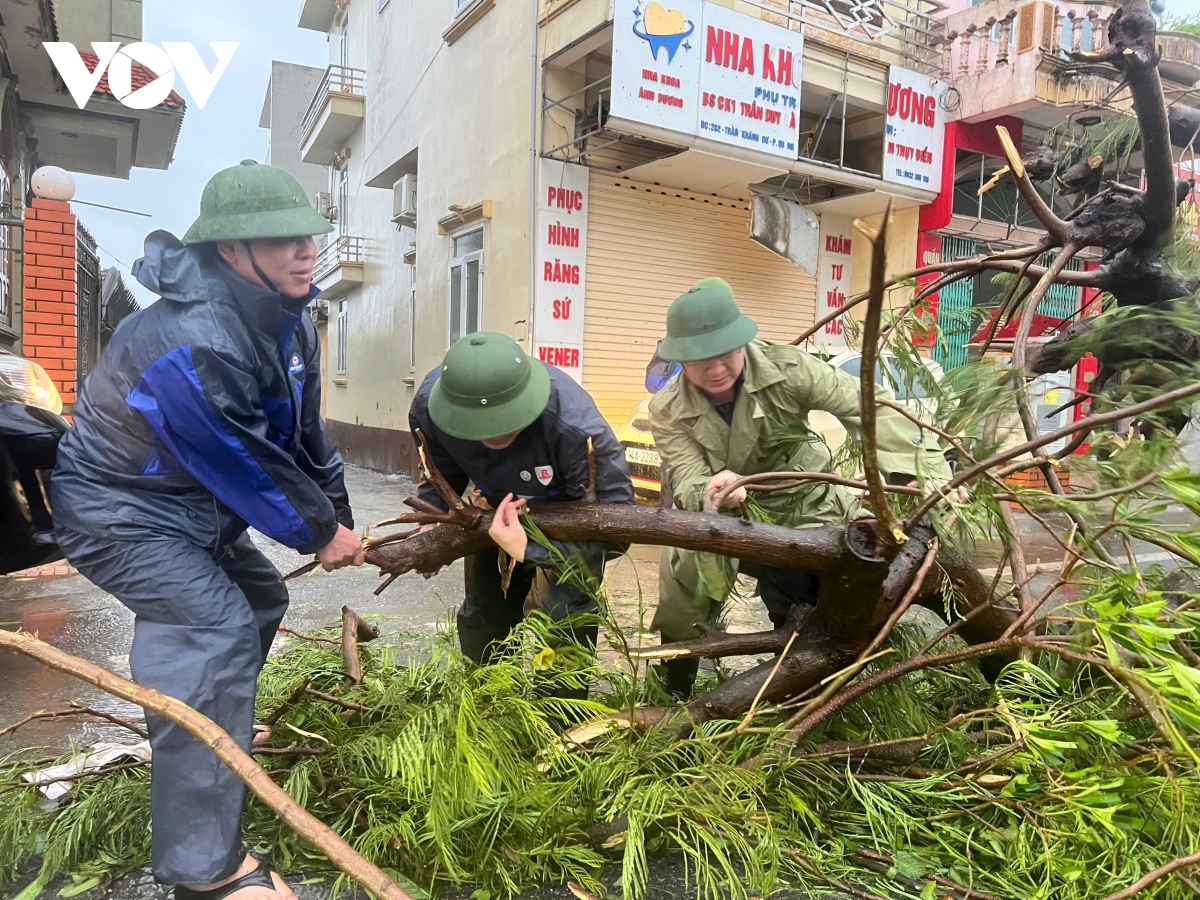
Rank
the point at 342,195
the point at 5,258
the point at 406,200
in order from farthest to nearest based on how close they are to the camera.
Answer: the point at 342,195
the point at 406,200
the point at 5,258

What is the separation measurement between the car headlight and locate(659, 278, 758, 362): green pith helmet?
2.01m

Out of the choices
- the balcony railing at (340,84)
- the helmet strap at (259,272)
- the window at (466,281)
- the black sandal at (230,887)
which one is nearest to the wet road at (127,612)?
the black sandal at (230,887)

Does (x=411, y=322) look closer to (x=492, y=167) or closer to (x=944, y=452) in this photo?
(x=492, y=167)

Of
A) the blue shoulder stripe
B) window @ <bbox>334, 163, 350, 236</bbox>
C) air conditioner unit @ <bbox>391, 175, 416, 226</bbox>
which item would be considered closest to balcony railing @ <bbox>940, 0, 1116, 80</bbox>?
air conditioner unit @ <bbox>391, 175, 416, 226</bbox>

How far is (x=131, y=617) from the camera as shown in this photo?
4004 millimetres

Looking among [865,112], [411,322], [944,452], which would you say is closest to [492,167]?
[411,322]

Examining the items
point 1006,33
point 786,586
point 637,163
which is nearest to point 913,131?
point 1006,33

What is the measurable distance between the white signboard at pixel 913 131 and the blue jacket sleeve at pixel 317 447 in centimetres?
829

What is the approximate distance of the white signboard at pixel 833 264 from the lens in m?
9.70

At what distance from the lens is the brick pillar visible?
5816mm

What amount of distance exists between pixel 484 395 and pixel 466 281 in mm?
7335

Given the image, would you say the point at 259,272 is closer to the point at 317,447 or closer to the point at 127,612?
the point at 317,447

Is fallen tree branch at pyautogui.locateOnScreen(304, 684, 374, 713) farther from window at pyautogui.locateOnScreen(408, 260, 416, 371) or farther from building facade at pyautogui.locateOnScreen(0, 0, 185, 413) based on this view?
window at pyautogui.locateOnScreen(408, 260, 416, 371)

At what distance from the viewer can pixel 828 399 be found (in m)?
2.53
